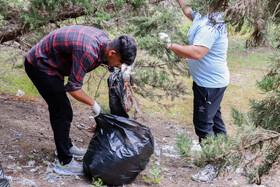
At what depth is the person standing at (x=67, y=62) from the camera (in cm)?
232

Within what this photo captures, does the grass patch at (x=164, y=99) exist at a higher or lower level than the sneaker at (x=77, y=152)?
lower

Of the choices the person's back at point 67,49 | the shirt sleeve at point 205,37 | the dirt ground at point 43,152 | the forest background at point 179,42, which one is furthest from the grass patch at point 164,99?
the shirt sleeve at point 205,37

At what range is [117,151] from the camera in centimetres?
262

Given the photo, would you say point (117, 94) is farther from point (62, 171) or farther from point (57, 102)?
point (62, 171)

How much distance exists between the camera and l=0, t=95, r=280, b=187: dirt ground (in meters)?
2.77

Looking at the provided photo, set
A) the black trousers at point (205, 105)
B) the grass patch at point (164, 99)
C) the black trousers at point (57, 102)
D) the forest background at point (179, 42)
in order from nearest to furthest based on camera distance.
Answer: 1. the forest background at point (179, 42)
2. the black trousers at point (57, 102)
3. the black trousers at point (205, 105)
4. the grass patch at point (164, 99)

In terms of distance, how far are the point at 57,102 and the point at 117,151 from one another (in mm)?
705

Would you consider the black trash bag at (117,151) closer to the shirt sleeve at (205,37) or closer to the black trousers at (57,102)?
the black trousers at (57,102)

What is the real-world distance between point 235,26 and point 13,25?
3032mm

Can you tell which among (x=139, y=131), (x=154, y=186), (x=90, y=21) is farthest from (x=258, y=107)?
(x=90, y=21)

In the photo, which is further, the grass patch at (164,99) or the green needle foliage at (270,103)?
the grass patch at (164,99)

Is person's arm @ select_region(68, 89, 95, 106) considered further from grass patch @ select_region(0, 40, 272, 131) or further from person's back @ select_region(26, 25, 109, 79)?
grass patch @ select_region(0, 40, 272, 131)

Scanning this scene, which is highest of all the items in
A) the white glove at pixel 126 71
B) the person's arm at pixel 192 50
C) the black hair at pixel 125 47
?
the black hair at pixel 125 47

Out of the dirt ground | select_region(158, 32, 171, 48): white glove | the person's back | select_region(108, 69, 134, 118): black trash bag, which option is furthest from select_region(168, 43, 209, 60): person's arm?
the dirt ground
